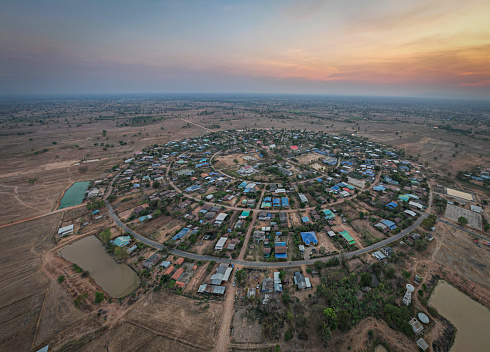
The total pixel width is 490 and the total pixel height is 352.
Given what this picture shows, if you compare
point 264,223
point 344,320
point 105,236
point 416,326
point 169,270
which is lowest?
point 169,270

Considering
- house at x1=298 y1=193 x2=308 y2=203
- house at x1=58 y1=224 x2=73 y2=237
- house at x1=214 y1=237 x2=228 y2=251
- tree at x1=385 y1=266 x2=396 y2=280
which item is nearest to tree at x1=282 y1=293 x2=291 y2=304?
house at x1=214 y1=237 x2=228 y2=251

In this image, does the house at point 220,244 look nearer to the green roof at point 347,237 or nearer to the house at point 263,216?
the house at point 263,216

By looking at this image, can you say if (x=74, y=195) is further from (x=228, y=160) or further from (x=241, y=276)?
(x=241, y=276)

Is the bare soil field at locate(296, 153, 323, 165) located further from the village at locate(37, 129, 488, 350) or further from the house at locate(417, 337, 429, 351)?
the house at locate(417, 337, 429, 351)

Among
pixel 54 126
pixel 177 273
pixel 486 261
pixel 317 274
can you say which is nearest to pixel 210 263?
pixel 177 273

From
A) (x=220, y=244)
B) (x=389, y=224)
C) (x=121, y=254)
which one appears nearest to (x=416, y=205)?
(x=389, y=224)

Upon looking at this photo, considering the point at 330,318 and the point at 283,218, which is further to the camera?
the point at 283,218
